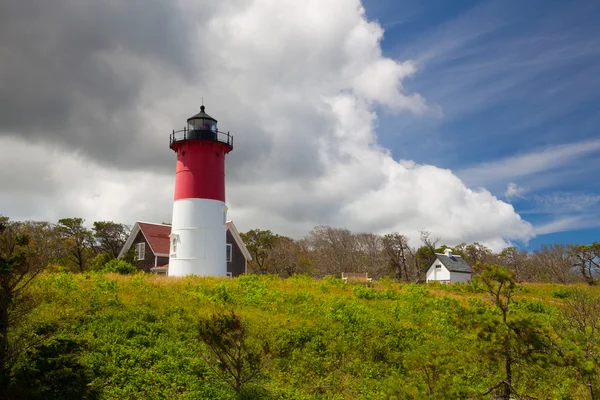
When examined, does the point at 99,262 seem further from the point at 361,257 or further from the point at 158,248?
the point at 361,257

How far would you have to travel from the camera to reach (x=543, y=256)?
57.3m

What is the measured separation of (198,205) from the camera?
1043 inches

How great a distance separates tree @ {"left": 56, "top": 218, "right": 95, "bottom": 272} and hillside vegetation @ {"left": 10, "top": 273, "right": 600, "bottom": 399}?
2879 cm

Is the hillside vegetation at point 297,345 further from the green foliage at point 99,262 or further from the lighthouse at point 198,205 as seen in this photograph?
the green foliage at point 99,262

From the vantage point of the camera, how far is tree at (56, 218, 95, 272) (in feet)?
145

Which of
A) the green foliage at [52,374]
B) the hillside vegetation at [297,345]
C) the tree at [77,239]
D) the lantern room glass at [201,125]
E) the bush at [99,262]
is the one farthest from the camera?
the tree at [77,239]

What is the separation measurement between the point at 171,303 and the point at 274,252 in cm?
4002

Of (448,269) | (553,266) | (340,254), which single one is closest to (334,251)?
(340,254)

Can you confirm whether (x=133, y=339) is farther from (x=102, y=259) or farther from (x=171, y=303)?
(x=102, y=259)

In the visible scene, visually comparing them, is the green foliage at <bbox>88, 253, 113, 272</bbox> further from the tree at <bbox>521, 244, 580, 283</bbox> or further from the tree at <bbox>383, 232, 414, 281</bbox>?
the tree at <bbox>521, 244, 580, 283</bbox>

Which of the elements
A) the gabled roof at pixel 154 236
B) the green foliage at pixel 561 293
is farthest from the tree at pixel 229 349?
the gabled roof at pixel 154 236

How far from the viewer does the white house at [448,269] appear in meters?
53.5

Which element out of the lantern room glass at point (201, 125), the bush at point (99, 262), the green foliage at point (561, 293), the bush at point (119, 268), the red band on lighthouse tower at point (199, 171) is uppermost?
the lantern room glass at point (201, 125)

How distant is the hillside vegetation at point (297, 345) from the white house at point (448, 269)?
118 ft
